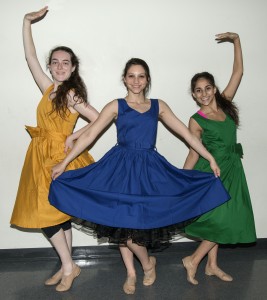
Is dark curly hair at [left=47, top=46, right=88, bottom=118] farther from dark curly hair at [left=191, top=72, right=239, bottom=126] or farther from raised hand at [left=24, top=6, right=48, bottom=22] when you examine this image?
dark curly hair at [left=191, top=72, right=239, bottom=126]

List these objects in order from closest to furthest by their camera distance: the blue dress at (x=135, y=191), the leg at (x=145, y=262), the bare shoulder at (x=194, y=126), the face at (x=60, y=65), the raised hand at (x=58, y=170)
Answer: the blue dress at (x=135, y=191), the raised hand at (x=58, y=170), the leg at (x=145, y=262), the face at (x=60, y=65), the bare shoulder at (x=194, y=126)

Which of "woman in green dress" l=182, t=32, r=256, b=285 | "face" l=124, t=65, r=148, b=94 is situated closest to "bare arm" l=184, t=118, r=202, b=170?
"woman in green dress" l=182, t=32, r=256, b=285

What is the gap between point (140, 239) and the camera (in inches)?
104

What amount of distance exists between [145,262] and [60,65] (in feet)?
5.19

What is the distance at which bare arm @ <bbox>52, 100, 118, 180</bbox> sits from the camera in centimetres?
269

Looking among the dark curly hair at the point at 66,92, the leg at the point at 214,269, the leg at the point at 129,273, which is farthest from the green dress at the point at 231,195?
→ the dark curly hair at the point at 66,92

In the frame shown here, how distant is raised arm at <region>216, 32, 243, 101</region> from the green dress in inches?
10.6

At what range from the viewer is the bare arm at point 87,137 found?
2.69 metres

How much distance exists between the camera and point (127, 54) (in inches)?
130

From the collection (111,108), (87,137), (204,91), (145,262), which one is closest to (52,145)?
(87,137)

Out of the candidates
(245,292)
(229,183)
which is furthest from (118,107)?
(245,292)

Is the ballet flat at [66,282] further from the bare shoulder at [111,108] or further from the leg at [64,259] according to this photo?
the bare shoulder at [111,108]

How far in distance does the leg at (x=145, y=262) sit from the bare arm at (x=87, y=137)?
704mm

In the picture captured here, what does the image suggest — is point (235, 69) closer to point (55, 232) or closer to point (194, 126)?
point (194, 126)
